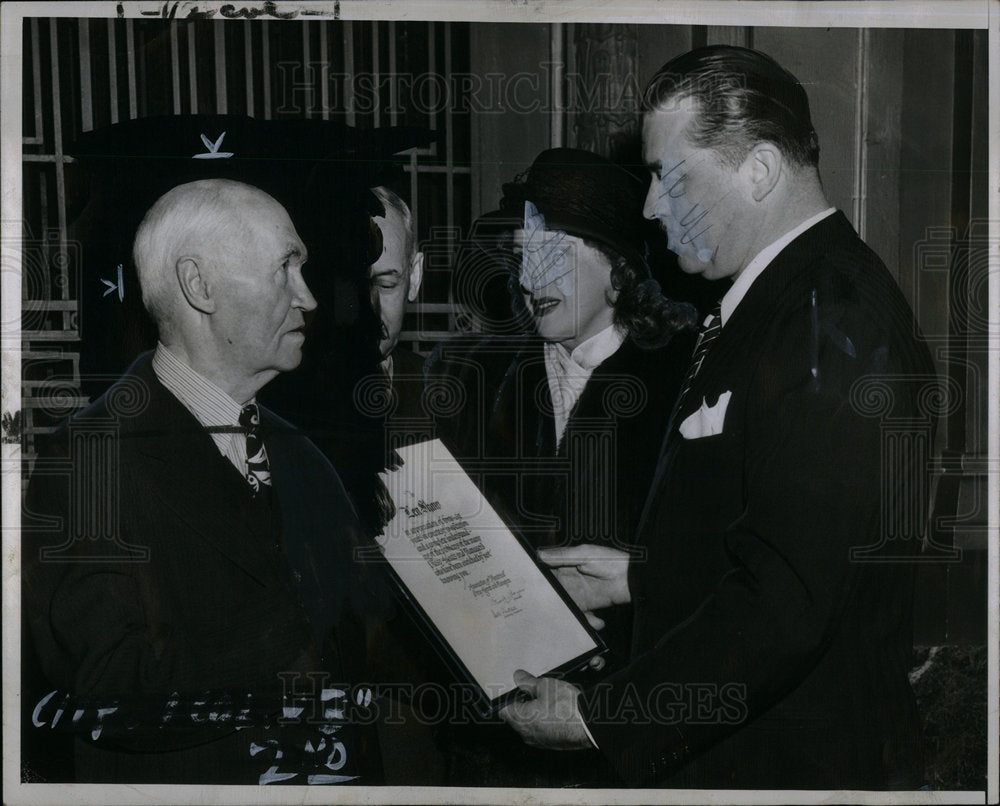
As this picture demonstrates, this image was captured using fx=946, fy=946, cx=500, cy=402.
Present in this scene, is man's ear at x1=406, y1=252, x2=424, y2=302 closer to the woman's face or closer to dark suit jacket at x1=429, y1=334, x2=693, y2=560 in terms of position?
dark suit jacket at x1=429, y1=334, x2=693, y2=560

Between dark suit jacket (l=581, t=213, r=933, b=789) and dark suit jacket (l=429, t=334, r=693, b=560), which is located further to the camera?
dark suit jacket (l=429, t=334, r=693, b=560)

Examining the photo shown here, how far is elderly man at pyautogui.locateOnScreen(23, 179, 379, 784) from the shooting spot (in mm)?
3213

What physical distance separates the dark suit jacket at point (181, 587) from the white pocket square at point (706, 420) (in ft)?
3.92

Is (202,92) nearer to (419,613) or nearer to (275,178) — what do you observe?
(275,178)

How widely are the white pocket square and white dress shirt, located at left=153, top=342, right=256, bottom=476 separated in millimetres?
1524

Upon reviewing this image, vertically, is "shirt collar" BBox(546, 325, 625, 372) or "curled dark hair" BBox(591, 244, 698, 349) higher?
"curled dark hair" BBox(591, 244, 698, 349)

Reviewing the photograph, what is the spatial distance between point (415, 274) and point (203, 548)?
1179mm

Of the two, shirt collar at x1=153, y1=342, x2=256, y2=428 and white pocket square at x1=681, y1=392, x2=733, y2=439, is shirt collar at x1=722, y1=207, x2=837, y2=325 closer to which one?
white pocket square at x1=681, y1=392, x2=733, y2=439

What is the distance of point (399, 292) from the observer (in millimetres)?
3271

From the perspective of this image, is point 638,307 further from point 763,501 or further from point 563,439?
point 763,501

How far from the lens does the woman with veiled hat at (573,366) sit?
324 centimetres

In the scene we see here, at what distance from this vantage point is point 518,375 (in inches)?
129

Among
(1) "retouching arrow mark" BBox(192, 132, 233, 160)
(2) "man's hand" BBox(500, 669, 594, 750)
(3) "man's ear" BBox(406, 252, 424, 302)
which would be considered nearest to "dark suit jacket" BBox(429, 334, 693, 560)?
(3) "man's ear" BBox(406, 252, 424, 302)

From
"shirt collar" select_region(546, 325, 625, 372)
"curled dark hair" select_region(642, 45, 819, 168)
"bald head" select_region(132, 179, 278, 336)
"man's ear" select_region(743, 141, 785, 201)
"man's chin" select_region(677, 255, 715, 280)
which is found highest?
"curled dark hair" select_region(642, 45, 819, 168)
